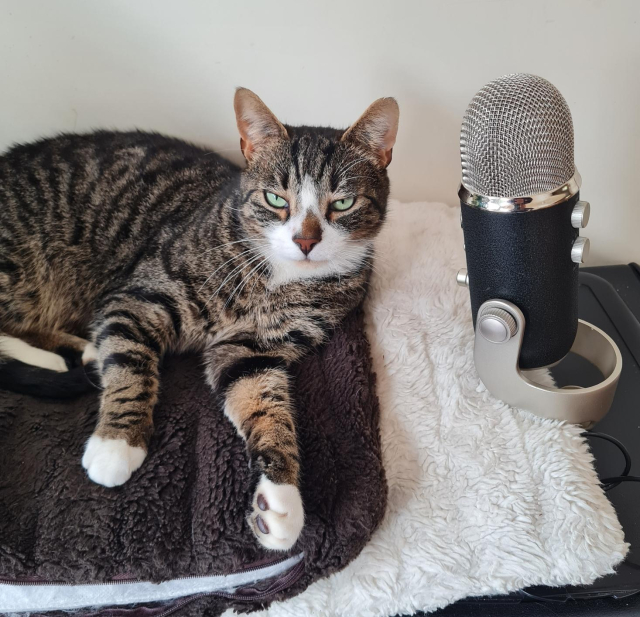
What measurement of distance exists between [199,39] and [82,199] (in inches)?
19.8

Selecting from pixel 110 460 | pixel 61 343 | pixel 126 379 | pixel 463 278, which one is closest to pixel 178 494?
pixel 110 460

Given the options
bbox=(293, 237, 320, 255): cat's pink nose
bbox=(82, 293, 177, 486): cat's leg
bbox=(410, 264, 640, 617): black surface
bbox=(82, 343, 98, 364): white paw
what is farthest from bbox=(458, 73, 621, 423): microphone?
bbox=(82, 343, 98, 364): white paw

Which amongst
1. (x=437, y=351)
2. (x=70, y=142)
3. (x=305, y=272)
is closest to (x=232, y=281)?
(x=305, y=272)

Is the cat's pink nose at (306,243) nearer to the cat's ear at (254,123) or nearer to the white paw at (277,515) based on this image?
the cat's ear at (254,123)

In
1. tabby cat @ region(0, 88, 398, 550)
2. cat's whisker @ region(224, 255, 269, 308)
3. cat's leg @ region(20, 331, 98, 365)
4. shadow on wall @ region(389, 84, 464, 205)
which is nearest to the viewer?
tabby cat @ region(0, 88, 398, 550)

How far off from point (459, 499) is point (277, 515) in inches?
13.9

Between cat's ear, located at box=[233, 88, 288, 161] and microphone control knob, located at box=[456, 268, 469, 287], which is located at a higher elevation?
cat's ear, located at box=[233, 88, 288, 161]

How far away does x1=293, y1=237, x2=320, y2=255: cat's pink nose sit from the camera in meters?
1.02

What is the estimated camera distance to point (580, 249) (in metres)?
0.88

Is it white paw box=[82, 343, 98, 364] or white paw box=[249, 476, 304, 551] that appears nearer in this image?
white paw box=[249, 476, 304, 551]

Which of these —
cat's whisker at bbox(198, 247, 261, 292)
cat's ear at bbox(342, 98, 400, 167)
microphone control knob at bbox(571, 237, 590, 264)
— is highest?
cat's ear at bbox(342, 98, 400, 167)

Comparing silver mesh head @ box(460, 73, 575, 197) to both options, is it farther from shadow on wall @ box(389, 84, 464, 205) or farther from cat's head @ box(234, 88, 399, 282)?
shadow on wall @ box(389, 84, 464, 205)

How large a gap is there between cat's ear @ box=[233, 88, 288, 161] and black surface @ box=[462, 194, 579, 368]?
0.45 metres

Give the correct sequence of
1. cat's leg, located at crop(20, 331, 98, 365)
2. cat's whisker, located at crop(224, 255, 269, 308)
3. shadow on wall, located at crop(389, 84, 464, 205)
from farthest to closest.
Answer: shadow on wall, located at crop(389, 84, 464, 205) → cat's leg, located at crop(20, 331, 98, 365) → cat's whisker, located at crop(224, 255, 269, 308)
